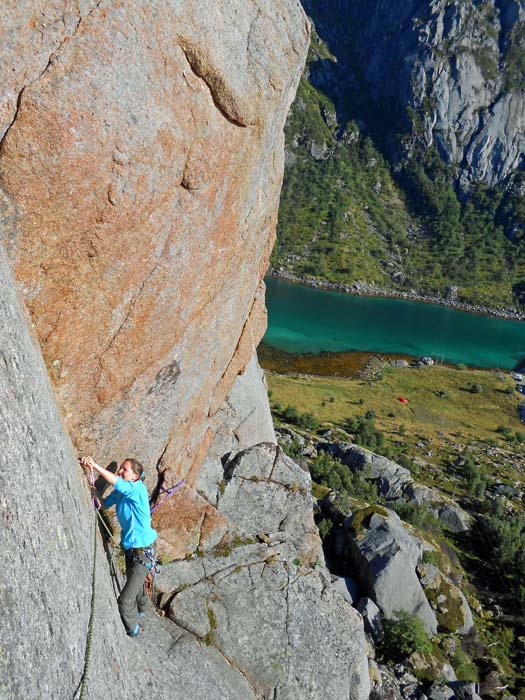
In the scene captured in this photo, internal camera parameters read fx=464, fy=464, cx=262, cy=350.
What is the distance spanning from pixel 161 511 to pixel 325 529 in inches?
416

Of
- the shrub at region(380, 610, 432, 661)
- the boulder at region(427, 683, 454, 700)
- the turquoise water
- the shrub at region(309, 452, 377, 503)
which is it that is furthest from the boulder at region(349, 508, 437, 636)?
the turquoise water

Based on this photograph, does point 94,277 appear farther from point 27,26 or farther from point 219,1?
point 219,1

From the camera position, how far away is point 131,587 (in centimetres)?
852

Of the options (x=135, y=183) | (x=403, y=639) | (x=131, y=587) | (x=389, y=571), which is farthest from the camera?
(x=389, y=571)

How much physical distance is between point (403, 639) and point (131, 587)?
1190 cm

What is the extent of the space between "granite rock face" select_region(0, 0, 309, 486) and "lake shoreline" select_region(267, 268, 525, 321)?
144506 millimetres

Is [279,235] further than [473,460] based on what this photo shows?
Yes

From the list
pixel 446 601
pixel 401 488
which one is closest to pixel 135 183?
pixel 446 601

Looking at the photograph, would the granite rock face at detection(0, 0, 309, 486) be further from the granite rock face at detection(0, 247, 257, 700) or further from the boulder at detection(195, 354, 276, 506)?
the boulder at detection(195, 354, 276, 506)

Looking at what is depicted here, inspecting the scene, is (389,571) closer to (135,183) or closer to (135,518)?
(135,518)

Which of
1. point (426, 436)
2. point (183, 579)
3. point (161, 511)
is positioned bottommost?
point (426, 436)

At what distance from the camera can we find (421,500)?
2806cm

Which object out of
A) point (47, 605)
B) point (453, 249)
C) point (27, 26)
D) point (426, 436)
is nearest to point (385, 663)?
point (47, 605)

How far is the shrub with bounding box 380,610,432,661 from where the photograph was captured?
15828 millimetres
